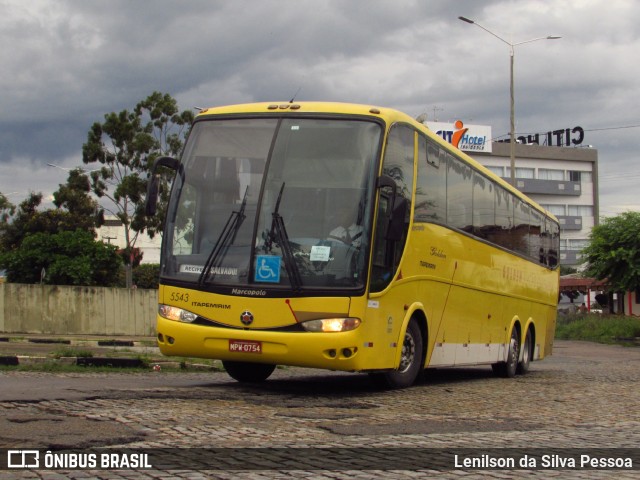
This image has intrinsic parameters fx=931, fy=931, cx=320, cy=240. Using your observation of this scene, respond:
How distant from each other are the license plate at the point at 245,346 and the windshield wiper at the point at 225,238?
86cm

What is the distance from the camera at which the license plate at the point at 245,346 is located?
1095 centimetres

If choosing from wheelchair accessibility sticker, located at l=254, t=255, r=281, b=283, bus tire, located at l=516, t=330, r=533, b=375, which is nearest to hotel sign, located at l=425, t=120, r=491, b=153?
bus tire, located at l=516, t=330, r=533, b=375

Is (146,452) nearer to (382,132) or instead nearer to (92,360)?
(382,132)

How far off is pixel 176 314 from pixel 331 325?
2.01m

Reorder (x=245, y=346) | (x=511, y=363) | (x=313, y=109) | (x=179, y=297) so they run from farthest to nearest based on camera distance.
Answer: (x=511, y=363) → (x=313, y=109) → (x=179, y=297) → (x=245, y=346)

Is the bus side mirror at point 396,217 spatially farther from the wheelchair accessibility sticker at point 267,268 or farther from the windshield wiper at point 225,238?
the windshield wiper at point 225,238

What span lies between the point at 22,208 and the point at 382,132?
55.8 m

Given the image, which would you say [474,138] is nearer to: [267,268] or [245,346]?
[267,268]

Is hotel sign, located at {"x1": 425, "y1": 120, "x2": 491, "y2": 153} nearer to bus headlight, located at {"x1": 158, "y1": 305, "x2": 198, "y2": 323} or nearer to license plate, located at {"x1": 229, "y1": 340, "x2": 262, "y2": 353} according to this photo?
bus headlight, located at {"x1": 158, "y1": 305, "x2": 198, "y2": 323}

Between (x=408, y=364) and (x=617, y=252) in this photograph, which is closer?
(x=408, y=364)

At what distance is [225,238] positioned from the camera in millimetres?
11297

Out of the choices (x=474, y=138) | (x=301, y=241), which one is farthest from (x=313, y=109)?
(x=474, y=138)

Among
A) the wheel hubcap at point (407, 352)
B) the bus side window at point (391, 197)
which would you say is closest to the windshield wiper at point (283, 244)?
the bus side window at point (391, 197)

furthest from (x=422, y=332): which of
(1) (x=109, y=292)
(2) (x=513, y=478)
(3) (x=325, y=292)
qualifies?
(1) (x=109, y=292)
